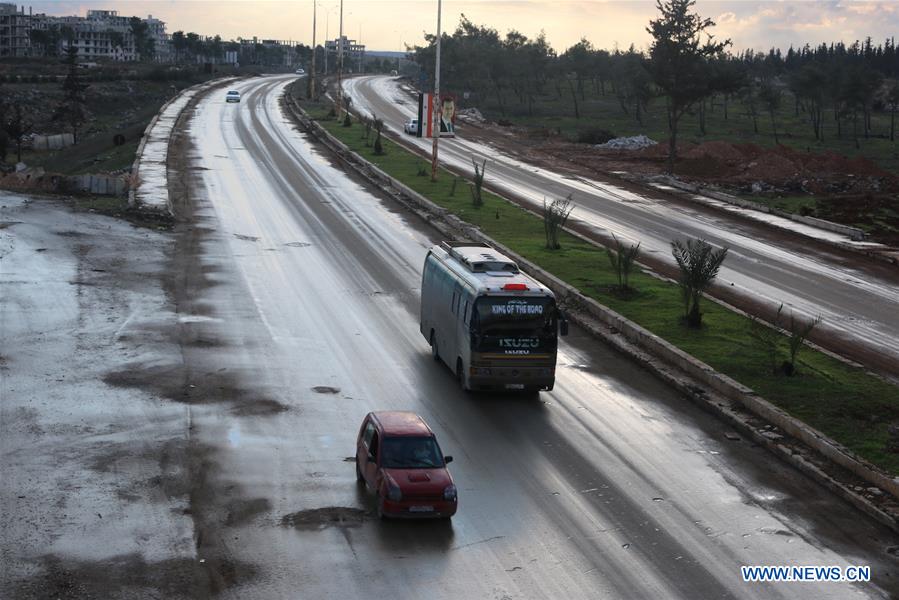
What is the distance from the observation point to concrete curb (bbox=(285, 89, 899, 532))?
20.0 m

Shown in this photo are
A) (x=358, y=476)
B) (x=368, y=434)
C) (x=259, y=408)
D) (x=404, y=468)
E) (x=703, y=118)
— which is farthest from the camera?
(x=703, y=118)

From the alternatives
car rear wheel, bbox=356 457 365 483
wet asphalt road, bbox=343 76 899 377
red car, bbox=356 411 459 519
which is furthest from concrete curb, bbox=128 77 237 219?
red car, bbox=356 411 459 519

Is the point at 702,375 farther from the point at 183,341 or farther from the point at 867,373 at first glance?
the point at 183,341

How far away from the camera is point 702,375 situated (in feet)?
85.8

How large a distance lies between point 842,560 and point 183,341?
17.0 meters

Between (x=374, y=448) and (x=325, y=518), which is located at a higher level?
(x=374, y=448)

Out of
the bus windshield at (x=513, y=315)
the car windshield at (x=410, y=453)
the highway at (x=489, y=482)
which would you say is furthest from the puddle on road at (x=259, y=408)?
the car windshield at (x=410, y=453)

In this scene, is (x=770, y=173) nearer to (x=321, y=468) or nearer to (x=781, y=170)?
(x=781, y=170)

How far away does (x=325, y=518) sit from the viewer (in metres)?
17.6

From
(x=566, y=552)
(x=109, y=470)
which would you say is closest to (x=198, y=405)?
(x=109, y=470)

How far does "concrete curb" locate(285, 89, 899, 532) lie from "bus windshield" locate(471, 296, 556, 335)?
12.9ft

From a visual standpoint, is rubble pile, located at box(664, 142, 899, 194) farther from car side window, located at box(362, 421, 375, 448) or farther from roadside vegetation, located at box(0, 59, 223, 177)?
car side window, located at box(362, 421, 375, 448)

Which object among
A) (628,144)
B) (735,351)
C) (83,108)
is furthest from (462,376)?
(83,108)

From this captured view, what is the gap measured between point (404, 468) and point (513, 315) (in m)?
7.22
